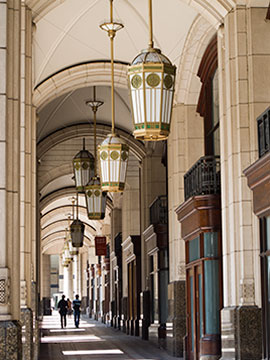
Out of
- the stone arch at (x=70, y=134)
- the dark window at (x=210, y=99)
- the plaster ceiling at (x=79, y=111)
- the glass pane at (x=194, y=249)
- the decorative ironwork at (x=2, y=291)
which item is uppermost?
the plaster ceiling at (x=79, y=111)

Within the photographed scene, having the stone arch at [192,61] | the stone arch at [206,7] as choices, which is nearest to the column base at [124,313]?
the stone arch at [192,61]

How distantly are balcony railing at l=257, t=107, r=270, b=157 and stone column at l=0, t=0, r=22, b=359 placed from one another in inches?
173

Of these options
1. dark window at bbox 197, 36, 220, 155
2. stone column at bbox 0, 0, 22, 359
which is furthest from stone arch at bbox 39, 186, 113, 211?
stone column at bbox 0, 0, 22, 359

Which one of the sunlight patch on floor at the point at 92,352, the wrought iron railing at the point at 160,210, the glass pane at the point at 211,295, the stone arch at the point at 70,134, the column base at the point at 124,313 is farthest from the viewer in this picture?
the column base at the point at 124,313

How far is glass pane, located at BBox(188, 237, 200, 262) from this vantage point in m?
15.7

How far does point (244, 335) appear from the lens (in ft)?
38.9

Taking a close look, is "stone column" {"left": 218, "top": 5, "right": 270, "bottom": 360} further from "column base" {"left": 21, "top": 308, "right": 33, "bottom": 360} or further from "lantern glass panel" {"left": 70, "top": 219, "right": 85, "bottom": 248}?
"lantern glass panel" {"left": 70, "top": 219, "right": 85, "bottom": 248}

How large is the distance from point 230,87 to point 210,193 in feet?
9.45

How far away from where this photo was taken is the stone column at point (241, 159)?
39.7 feet

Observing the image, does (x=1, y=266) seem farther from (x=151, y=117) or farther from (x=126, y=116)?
(x=126, y=116)

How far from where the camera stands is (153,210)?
22672 mm

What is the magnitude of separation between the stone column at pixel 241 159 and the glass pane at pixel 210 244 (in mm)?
2058

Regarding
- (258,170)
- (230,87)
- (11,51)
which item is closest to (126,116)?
(230,87)

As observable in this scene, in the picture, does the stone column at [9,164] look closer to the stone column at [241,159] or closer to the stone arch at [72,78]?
the stone column at [241,159]
